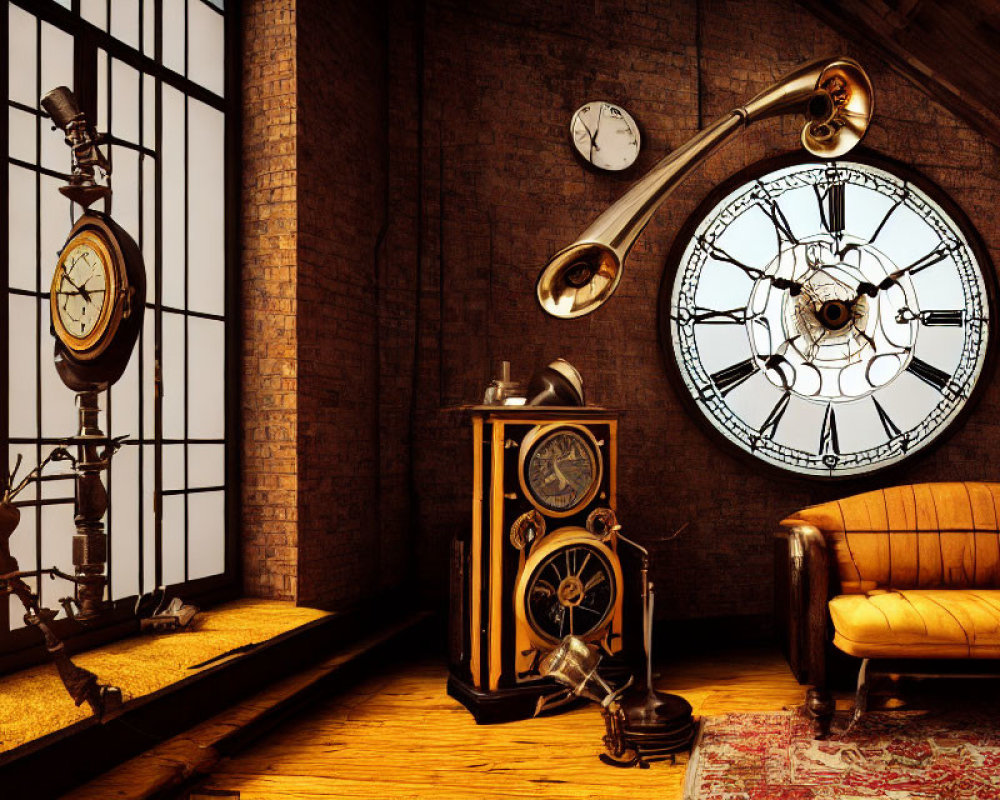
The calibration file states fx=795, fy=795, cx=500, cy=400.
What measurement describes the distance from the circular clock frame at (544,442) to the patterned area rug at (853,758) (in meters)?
0.91

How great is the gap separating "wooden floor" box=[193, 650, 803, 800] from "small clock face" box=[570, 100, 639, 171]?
2485mm

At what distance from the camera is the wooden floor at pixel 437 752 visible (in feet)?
7.67

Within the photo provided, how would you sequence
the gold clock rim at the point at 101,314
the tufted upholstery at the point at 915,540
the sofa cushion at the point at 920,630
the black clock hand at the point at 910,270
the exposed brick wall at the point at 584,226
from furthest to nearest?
the black clock hand at the point at 910,270 → the exposed brick wall at the point at 584,226 → the tufted upholstery at the point at 915,540 → the sofa cushion at the point at 920,630 → the gold clock rim at the point at 101,314

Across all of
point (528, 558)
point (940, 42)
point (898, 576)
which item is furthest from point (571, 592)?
point (940, 42)

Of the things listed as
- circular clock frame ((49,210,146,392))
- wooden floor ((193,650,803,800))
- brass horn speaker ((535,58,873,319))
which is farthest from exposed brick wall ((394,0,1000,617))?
circular clock frame ((49,210,146,392))

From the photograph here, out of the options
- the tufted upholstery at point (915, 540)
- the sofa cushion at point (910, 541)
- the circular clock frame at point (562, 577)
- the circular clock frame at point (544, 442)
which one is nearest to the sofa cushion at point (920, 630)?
the tufted upholstery at point (915, 540)

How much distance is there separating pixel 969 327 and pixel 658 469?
1.78 m

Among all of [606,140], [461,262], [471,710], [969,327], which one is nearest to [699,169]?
[606,140]

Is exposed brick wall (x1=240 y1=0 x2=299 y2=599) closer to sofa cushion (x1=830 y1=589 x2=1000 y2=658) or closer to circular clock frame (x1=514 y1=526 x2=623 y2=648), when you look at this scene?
circular clock frame (x1=514 y1=526 x2=623 y2=648)

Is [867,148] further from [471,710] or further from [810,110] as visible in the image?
[471,710]

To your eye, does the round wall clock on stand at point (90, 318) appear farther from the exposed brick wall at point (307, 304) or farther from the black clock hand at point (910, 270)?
the black clock hand at point (910, 270)

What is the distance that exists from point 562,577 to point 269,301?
1644 millimetres

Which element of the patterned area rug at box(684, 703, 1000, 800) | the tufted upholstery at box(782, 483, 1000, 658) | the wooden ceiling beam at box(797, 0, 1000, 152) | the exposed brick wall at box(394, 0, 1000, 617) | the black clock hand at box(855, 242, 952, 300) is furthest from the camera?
the black clock hand at box(855, 242, 952, 300)

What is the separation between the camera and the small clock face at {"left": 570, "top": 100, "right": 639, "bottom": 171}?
12.9 ft
